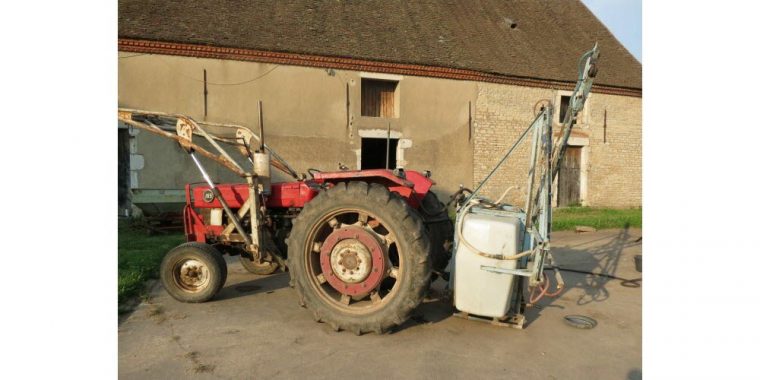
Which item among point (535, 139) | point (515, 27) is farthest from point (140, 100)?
point (515, 27)

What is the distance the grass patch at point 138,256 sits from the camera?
4.87 metres

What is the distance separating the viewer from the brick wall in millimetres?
12914

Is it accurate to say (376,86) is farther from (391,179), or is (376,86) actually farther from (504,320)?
(504,320)

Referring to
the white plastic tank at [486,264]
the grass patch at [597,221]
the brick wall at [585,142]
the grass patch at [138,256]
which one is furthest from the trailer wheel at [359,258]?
the brick wall at [585,142]

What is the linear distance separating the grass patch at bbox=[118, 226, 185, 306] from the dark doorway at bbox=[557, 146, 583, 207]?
11729mm

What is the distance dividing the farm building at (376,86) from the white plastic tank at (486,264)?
17.4 ft

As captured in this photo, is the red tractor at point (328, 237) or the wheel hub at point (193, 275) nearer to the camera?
the red tractor at point (328, 237)

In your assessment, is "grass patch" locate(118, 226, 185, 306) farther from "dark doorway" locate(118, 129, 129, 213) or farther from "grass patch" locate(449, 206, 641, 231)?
"grass patch" locate(449, 206, 641, 231)

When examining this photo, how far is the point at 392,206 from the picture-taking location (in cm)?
365

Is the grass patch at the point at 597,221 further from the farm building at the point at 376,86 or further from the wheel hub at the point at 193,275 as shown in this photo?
the wheel hub at the point at 193,275

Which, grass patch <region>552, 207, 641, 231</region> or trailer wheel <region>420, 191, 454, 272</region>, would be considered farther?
grass patch <region>552, 207, 641, 231</region>

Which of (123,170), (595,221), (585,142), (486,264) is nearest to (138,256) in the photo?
(486,264)

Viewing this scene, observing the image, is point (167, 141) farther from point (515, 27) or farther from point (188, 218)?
point (515, 27)

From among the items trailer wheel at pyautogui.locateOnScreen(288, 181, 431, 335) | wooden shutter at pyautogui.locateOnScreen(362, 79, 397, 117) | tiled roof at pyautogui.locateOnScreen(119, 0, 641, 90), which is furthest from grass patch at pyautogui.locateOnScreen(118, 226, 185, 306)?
wooden shutter at pyautogui.locateOnScreen(362, 79, 397, 117)
